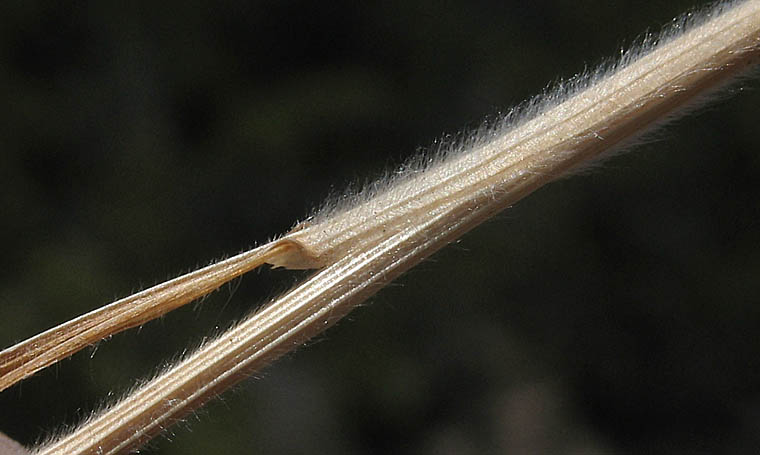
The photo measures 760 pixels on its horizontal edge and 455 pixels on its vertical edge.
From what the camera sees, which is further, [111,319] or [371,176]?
[371,176]

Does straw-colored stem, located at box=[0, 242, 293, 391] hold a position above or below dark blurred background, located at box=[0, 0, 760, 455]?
above

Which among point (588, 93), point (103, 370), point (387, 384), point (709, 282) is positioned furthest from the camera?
point (709, 282)

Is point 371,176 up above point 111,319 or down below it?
below

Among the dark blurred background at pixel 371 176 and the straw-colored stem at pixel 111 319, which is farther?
the dark blurred background at pixel 371 176

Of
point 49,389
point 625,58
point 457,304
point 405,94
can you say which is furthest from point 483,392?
point 625,58

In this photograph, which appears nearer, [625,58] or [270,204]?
[625,58]

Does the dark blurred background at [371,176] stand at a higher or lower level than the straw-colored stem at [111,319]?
lower

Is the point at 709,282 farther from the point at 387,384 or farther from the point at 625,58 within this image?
the point at 625,58

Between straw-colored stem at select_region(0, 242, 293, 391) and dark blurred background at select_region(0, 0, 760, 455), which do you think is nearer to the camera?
straw-colored stem at select_region(0, 242, 293, 391)
